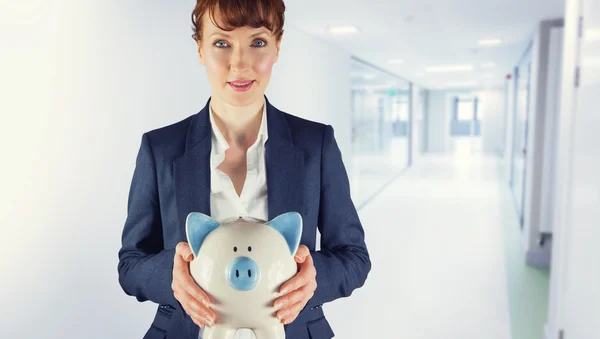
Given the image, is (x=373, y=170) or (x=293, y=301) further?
(x=373, y=170)

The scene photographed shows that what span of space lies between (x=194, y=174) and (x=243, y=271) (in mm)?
229

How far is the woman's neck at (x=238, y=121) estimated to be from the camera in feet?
2.89

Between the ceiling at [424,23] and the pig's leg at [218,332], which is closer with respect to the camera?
the pig's leg at [218,332]

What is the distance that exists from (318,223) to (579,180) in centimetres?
192

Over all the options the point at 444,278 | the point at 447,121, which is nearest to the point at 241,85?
the point at 444,278

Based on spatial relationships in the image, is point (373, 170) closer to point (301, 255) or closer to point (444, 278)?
point (444, 278)

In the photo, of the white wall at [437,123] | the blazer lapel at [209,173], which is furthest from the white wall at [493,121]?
the blazer lapel at [209,173]

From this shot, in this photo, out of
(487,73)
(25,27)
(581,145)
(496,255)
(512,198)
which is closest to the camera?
(25,27)

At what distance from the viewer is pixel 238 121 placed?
89 cm

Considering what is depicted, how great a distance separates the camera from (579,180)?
2396 millimetres

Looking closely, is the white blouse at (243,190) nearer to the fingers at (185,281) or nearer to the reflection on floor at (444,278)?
the fingers at (185,281)

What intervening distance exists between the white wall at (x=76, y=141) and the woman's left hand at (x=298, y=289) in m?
1.43

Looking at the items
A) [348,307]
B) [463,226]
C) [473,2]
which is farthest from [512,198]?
[348,307]

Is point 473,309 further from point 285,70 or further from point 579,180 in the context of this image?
point 285,70
